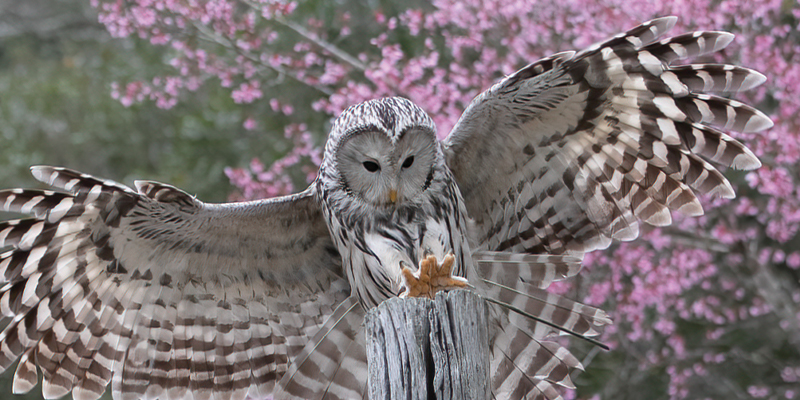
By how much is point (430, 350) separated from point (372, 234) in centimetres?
90

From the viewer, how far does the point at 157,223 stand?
3.24m

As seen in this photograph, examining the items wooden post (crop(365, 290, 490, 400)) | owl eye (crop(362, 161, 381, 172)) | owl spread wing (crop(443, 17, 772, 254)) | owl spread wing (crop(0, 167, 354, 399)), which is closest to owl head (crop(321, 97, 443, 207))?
owl eye (crop(362, 161, 381, 172))

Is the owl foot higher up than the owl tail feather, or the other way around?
the owl foot

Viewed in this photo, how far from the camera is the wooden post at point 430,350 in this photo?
2146 millimetres

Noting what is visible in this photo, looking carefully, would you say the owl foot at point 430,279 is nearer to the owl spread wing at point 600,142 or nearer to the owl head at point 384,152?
the owl head at point 384,152

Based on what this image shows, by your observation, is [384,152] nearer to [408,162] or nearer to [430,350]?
[408,162]

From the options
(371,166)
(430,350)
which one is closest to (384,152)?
(371,166)

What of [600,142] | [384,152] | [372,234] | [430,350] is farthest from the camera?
[600,142]

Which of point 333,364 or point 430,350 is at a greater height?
point 430,350

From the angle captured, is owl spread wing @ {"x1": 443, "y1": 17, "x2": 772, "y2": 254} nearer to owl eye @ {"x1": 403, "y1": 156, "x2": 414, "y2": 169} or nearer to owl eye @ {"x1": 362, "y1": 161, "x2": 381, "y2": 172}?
owl eye @ {"x1": 403, "y1": 156, "x2": 414, "y2": 169}

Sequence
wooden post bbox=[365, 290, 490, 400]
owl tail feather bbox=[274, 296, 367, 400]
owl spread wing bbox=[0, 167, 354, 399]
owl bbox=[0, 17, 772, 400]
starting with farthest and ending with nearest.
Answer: owl tail feather bbox=[274, 296, 367, 400] → owl spread wing bbox=[0, 167, 354, 399] → owl bbox=[0, 17, 772, 400] → wooden post bbox=[365, 290, 490, 400]

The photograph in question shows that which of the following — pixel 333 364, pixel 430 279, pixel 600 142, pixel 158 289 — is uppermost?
pixel 600 142

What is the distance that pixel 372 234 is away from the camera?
3.02m

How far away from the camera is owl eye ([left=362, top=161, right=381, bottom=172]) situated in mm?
2852
